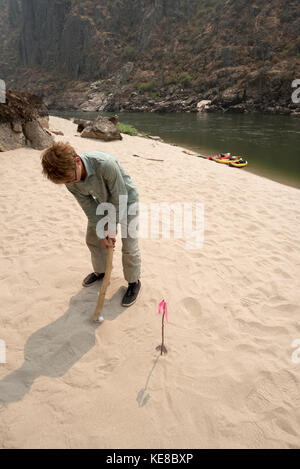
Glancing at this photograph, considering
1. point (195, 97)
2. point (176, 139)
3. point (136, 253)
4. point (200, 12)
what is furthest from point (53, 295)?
point (200, 12)

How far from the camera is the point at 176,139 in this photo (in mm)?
16141

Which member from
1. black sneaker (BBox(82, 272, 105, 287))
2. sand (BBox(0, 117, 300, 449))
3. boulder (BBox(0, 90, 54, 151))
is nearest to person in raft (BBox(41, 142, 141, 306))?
black sneaker (BBox(82, 272, 105, 287))

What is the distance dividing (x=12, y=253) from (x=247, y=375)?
319 cm

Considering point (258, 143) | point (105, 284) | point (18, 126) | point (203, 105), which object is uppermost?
point (203, 105)

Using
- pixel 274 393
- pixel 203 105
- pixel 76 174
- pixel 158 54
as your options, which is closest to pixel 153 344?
pixel 274 393

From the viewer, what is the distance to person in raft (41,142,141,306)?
1.81 m

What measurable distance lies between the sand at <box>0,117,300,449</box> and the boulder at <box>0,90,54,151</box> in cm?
448

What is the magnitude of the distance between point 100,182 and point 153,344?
1513 millimetres

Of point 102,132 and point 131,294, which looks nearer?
point 131,294

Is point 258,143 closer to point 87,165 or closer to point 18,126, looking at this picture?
point 18,126

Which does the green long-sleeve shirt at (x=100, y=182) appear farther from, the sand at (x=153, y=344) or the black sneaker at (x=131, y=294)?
the sand at (x=153, y=344)

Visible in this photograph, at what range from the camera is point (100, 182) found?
206cm

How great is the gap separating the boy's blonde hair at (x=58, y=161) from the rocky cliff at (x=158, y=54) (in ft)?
108

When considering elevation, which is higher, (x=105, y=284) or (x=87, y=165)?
(x=87, y=165)
